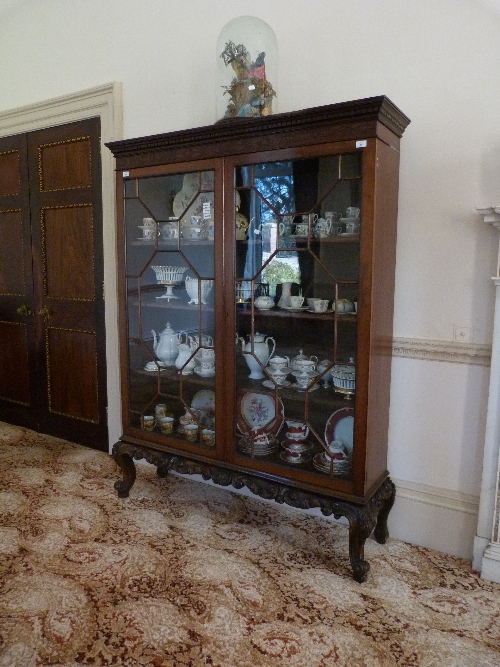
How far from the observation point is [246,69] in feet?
6.88

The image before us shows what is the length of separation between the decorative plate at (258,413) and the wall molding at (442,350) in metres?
0.57

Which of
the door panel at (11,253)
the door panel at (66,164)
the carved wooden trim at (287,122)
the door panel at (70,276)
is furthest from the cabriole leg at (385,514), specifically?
the door panel at (11,253)

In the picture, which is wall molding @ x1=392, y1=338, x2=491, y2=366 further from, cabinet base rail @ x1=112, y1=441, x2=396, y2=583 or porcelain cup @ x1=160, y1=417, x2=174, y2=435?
porcelain cup @ x1=160, y1=417, x2=174, y2=435

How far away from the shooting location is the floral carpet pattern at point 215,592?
152 centimetres

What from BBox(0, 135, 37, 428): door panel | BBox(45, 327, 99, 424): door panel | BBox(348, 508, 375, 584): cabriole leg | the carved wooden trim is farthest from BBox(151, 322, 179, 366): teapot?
BBox(0, 135, 37, 428): door panel

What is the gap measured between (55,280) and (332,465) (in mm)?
2221

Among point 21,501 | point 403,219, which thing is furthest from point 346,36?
point 21,501

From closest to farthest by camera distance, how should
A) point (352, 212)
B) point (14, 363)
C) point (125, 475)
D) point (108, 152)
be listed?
point (352, 212), point (125, 475), point (108, 152), point (14, 363)

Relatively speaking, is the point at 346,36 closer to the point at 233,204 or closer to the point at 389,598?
the point at 233,204

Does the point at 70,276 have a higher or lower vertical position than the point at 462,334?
higher

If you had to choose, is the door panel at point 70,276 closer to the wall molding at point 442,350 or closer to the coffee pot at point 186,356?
the coffee pot at point 186,356

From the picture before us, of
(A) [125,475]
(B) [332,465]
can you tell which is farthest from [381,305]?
(A) [125,475]

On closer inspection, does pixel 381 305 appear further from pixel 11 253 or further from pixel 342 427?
pixel 11 253

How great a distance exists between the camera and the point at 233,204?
6.40ft
